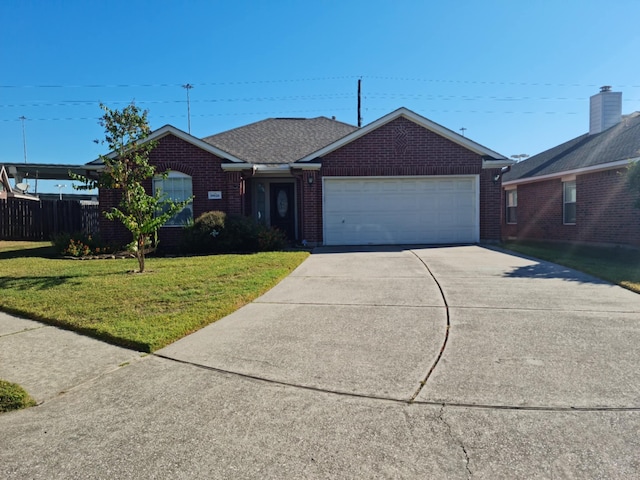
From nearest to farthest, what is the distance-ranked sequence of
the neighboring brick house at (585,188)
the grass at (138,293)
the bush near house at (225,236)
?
the grass at (138,293) < the bush near house at (225,236) < the neighboring brick house at (585,188)

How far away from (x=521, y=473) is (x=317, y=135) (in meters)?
16.1

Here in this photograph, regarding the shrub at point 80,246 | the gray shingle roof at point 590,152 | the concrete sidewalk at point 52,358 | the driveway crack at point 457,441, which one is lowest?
the driveway crack at point 457,441

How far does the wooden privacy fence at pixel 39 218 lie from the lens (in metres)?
17.8

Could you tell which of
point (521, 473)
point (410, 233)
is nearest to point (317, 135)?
point (410, 233)

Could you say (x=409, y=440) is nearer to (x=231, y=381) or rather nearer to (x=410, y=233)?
(x=231, y=381)

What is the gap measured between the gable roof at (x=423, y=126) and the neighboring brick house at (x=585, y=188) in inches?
124

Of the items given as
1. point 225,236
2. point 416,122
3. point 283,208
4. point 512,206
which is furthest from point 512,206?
point 225,236

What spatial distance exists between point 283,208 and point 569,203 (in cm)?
1053

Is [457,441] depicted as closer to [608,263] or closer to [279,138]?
[608,263]

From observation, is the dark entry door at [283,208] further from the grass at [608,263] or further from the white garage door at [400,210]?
the grass at [608,263]

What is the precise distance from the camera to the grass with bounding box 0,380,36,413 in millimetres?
3146

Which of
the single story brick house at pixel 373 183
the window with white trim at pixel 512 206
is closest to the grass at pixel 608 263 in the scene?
the single story brick house at pixel 373 183

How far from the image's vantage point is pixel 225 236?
11953 mm

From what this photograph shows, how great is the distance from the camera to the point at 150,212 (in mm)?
9016
